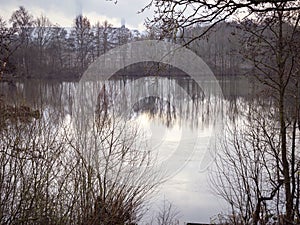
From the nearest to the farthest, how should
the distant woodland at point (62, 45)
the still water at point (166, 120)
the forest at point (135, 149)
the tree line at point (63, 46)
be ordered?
the forest at point (135, 149), the still water at point (166, 120), the distant woodland at point (62, 45), the tree line at point (63, 46)

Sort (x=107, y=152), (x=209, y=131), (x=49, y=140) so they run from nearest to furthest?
1. (x=49, y=140)
2. (x=107, y=152)
3. (x=209, y=131)

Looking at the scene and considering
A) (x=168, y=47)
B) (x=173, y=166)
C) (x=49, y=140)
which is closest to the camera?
(x=168, y=47)

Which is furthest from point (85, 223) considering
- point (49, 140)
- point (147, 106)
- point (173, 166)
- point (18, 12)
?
point (18, 12)

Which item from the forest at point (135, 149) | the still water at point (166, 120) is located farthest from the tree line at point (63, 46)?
the forest at point (135, 149)

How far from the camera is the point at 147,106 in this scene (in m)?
11.4

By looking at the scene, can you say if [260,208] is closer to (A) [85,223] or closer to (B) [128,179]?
(B) [128,179]

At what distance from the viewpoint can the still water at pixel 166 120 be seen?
6.29 metres

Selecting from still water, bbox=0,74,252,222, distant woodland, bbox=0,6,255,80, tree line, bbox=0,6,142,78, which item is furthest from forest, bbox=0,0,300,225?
tree line, bbox=0,6,142,78

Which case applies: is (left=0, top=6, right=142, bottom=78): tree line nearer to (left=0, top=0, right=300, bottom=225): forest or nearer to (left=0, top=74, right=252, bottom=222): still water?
(left=0, top=74, right=252, bottom=222): still water

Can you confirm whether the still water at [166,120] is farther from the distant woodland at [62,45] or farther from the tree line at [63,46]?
the tree line at [63,46]

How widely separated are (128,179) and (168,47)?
2631mm

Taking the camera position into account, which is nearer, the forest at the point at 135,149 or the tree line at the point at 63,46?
the forest at the point at 135,149

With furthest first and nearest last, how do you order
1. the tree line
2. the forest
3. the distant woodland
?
the tree line → the distant woodland → the forest

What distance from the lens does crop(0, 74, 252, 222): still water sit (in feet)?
20.6
